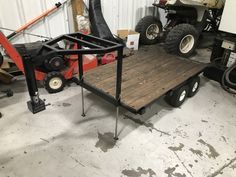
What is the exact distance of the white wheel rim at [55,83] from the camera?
251cm

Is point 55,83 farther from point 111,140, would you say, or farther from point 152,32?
point 152,32

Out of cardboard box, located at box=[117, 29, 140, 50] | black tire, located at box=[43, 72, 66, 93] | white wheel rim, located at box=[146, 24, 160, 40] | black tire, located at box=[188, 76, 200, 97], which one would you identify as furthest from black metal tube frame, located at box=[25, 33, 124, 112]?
white wheel rim, located at box=[146, 24, 160, 40]

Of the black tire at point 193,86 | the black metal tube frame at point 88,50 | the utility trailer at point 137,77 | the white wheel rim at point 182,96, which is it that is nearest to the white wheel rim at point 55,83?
the utility trailer at point 137,77

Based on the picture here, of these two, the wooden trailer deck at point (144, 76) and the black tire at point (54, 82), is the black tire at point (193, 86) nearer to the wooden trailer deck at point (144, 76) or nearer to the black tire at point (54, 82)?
the wooden trailer deck at point (144, 76)

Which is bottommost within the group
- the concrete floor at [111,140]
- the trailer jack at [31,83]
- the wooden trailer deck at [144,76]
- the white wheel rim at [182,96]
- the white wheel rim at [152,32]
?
the concrete floor at [111,140]

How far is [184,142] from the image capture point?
192 cm

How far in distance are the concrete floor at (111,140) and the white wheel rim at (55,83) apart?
4.7 inches

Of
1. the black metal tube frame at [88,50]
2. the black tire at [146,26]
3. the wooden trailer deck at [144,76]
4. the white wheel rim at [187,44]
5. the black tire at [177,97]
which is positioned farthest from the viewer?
the black tire at [146,26]

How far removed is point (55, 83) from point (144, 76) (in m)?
1.08

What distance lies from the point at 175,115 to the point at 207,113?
0.37 metres

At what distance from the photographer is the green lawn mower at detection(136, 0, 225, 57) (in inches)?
123

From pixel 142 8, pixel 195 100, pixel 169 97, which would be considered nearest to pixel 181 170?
pixel 169 97

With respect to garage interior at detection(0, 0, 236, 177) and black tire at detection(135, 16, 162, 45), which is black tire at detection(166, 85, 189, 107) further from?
black tire at detection(135, 16, 162, 45)

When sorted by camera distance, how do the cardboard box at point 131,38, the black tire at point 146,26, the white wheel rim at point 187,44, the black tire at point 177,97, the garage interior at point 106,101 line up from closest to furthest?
the garage interior at point 106,101 → the black tire at point 177,97 → the white wheel rim at point 187,44 → the cardboard box at point 131,38 → the black tire at point 146,26
